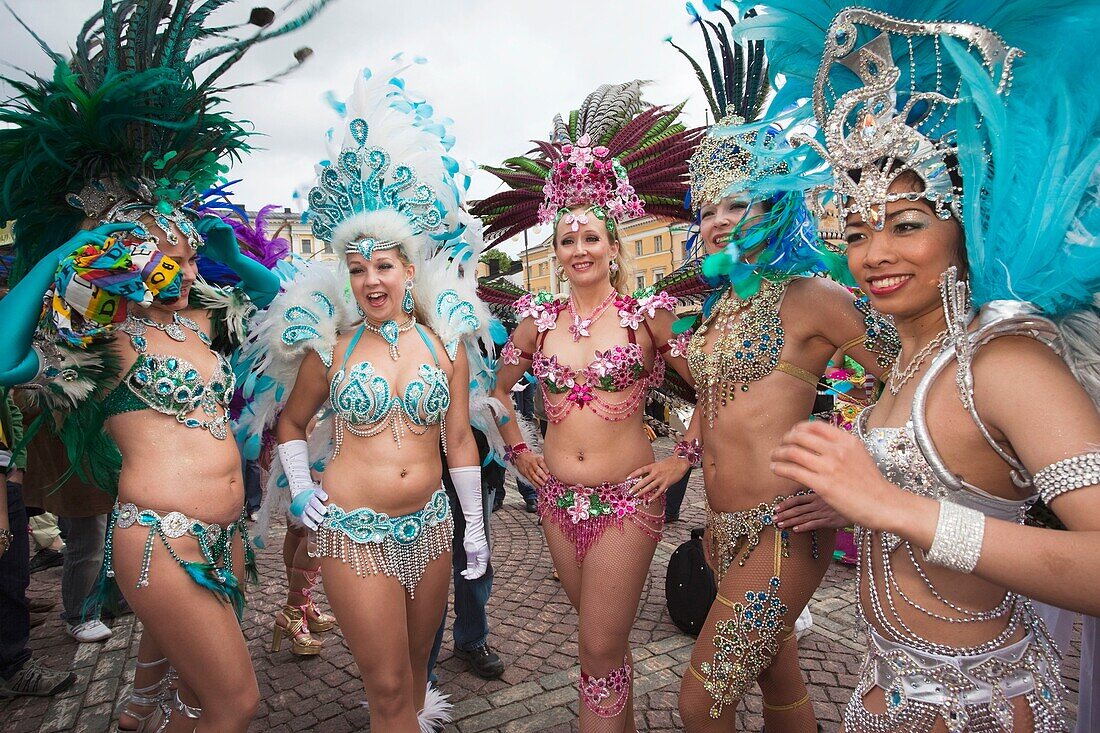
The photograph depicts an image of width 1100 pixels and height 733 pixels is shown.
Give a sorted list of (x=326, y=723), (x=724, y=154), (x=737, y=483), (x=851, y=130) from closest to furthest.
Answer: (x=851, y=130), (x=737, y=483), (x=724, y=154), (x=326, y=723)

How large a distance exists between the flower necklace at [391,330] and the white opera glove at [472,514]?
2.17 ft

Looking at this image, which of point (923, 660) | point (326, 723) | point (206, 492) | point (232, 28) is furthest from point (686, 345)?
point (326, 723)

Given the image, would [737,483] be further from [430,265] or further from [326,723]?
[326,723]

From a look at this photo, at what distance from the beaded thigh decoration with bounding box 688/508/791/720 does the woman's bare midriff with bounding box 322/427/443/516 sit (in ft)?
4.52

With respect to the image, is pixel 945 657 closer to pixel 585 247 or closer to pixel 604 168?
pixel 585 247

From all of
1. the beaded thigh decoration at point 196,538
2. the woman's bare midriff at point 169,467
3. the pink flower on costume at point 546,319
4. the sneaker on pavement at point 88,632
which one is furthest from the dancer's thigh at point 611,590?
the sneaker on pavement at point 88,632

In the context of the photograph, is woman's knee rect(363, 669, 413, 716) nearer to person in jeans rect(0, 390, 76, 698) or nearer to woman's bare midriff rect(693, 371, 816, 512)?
woman's bare midriff rect(693, 371, 816, 512)

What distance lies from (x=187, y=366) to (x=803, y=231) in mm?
2681

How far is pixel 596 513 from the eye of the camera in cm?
283

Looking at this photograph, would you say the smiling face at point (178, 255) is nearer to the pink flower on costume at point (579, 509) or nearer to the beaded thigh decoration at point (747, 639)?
the pink flower on costume at point (579, 509)

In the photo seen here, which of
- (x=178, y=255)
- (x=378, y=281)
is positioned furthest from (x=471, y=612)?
(x=178, y=255)

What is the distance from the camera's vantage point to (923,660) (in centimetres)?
157

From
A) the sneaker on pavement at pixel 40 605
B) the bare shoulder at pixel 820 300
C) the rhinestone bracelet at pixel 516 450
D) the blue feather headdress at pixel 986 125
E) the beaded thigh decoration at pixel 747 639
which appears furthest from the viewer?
the sneaker on pavement at pixel 40 605

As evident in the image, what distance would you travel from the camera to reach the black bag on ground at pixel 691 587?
13.3ft
